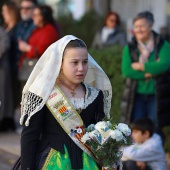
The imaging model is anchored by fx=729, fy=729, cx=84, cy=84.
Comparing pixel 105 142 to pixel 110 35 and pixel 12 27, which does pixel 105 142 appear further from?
pixel 110 35

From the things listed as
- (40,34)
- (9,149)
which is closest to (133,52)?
(40,34)

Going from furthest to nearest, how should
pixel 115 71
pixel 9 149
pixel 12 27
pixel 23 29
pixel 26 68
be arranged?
pixel 12 27 → pixel 23 29 → pixel 26 68 → pixel 9 149 → pixel 115 71

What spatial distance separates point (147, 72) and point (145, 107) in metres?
0.46

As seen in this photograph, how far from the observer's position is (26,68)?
10281 mm

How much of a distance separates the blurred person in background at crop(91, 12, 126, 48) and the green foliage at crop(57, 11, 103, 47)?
1944mm

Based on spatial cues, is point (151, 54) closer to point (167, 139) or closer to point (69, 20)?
point (167, 139)

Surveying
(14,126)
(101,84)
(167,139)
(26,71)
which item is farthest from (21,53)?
(101,84)

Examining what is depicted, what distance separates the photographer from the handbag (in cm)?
1015

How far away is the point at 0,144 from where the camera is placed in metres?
9.85

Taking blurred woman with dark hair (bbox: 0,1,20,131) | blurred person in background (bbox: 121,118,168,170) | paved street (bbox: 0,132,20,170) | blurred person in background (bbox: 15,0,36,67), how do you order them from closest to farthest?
blurred person in background (bbox: 121,118,168,170) < paved street (bbox: 0,132,20,170) < blurred person in background (bbox: 15,0,36,67) < blurred woman with dark hair (bbox: 0,1,20,131)

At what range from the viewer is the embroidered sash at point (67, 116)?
512 centimetres

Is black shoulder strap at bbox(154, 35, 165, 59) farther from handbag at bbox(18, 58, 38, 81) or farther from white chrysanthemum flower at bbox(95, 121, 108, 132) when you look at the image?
white chrysanthemum flower at bbox(95, 121, 108, 132)

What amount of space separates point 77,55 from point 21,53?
5339mm

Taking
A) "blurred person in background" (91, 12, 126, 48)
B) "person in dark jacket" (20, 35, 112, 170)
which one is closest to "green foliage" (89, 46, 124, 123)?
"blurred person in background" (91, 12, 126, 48)
